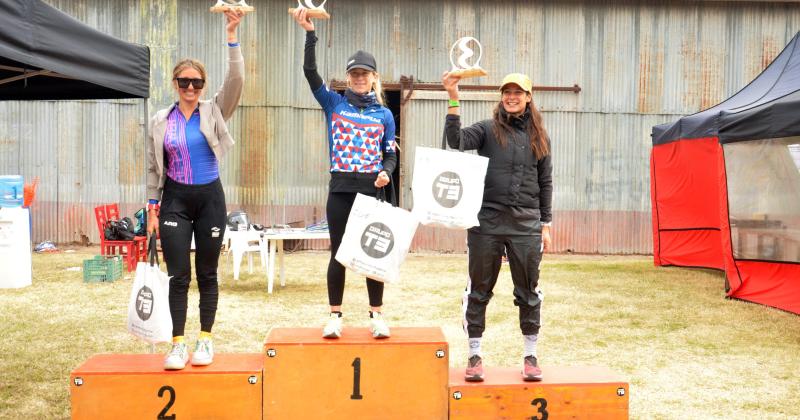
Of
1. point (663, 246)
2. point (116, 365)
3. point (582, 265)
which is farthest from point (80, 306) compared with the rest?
point (663, 246)

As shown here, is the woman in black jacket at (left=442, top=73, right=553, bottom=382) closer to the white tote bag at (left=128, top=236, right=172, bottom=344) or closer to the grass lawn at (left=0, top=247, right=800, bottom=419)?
the grass lawn at (left=0, top=247, right=800, bottom=419)

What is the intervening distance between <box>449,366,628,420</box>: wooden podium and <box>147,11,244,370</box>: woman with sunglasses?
4.51 ft

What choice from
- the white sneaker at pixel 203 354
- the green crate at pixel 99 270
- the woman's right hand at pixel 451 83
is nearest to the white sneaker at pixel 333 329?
the white sneaker at pixel 203 354

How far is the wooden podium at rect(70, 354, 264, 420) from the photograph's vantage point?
364cm

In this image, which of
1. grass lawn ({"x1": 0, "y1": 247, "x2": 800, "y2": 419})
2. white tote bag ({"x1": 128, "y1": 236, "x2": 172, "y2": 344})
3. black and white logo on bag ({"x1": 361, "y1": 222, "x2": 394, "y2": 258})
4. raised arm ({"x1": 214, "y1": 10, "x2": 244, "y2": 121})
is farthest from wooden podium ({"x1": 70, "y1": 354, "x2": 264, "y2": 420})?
raised arm ({"x1": 214, "y1": 10, "x2": 244, "y2": 121})

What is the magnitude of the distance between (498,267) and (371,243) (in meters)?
0.71

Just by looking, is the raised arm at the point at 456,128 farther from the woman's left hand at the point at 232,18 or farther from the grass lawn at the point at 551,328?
the grass lawn at the point at 551,328

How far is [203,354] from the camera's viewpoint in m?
3.81

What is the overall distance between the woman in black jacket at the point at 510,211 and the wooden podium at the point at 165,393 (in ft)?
3.89

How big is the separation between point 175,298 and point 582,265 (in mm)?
8634

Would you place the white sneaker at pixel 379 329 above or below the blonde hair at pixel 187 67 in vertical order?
below

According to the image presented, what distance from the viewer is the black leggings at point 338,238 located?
13.4 feet

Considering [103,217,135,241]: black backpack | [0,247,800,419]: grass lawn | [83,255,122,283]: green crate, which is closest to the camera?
[0,247,800,419]: grass lawn

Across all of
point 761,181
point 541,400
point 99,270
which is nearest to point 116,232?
point 99,270
